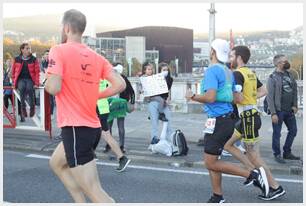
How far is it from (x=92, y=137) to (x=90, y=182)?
34cm

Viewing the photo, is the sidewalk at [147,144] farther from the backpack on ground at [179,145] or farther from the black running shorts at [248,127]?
the black running shorts at [248,127]

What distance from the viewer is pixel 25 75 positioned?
1055 cm

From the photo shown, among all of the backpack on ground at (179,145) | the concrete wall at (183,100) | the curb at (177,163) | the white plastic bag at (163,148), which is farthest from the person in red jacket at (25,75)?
the concrete wall at (183,100)

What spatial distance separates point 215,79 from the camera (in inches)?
195

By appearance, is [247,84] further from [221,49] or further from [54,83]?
[54,83]

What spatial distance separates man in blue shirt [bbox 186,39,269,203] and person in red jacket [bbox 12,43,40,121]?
19.7ft

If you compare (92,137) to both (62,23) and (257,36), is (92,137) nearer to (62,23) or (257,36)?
(62,23)

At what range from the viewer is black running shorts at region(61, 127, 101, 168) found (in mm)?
3828

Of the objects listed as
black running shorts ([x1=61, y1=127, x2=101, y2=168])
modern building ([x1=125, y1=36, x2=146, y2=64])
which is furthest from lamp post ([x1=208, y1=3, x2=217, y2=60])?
modern building ([x1=125, y1=36, x2=146, y2=64])

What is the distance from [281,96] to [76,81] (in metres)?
4.54

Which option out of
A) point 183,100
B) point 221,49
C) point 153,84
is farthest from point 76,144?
point 183,100

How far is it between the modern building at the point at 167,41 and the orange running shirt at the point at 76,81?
403 feet

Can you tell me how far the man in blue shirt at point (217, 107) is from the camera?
4.95 meters

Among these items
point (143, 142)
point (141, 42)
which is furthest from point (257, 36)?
point (141, 42)
